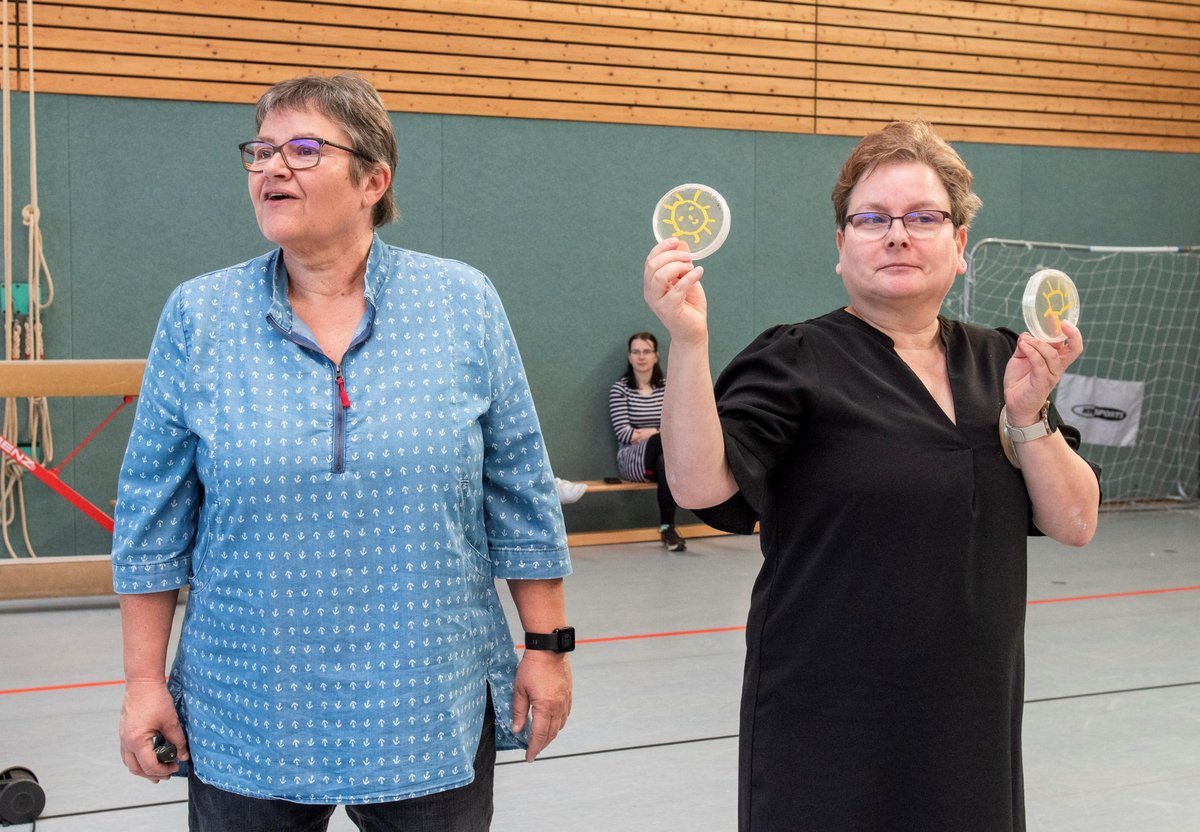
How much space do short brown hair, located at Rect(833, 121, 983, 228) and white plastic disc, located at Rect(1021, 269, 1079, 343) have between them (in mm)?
140

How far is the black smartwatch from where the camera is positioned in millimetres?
1721

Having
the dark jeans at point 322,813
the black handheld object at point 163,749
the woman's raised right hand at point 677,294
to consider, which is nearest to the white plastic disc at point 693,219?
the woman's raised right hand at point 677,294

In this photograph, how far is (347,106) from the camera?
164cm

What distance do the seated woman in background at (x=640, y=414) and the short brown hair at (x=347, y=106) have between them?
5.79 m

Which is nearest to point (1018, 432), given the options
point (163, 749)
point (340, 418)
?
point (340, 418)

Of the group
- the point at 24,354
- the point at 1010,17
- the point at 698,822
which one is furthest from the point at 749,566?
the point at 1010,17

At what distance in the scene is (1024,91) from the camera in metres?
8.91

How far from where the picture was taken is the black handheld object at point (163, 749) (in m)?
1.59

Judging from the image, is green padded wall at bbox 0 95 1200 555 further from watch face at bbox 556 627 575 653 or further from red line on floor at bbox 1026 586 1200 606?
watch face at bbox 556 627 575 653

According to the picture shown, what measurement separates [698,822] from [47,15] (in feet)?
19.1

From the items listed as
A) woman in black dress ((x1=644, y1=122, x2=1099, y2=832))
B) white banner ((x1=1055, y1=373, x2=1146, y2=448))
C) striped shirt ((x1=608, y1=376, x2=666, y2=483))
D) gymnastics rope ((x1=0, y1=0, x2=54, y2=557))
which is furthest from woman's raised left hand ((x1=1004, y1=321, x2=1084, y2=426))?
white banner ((x1=1055, y1=373, x2=1146, y2=448))

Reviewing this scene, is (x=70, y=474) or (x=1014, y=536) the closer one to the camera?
(x=1014, y=536)

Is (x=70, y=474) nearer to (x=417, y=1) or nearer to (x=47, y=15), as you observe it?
(x=47, y=15)

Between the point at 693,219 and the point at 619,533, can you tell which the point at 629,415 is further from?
the point at 693,219
